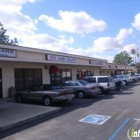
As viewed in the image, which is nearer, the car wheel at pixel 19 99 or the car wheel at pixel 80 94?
the car wheel at pixel 19 99

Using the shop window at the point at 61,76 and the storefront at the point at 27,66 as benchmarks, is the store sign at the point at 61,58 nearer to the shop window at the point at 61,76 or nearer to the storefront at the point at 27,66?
the storefront at the point at 27,66

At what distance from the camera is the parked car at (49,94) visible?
38.4ft

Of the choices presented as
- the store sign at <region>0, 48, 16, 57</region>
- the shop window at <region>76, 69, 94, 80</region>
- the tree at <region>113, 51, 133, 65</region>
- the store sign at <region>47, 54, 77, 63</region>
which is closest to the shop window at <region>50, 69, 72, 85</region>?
the store sign at <region>47, 54, 77, 63</region>

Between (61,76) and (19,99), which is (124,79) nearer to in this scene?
(61,76)

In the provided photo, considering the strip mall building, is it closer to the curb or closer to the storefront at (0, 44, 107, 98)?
the storefront at (0, 44, 107, 98)

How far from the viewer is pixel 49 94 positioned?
1191 cm

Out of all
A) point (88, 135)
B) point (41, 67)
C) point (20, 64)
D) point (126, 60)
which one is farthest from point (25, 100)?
point (126, 60)

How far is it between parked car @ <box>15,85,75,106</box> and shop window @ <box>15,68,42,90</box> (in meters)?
3.59

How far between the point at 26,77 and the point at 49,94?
271 inches

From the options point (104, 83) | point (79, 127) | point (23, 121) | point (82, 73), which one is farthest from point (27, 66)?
point (82, 73)

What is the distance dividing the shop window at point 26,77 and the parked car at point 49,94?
3589 millimetres

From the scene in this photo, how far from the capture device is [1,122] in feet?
25.6

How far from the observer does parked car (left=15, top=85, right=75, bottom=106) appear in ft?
38.4

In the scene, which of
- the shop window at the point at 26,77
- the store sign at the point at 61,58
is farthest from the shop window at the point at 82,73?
the shop window at the point at 26,77
